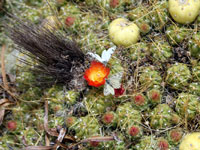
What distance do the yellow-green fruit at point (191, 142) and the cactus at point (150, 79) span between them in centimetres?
62

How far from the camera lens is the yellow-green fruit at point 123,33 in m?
3.15

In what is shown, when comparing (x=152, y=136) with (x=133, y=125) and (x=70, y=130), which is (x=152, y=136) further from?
(x=70, y=130)

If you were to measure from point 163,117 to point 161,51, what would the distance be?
0.75m

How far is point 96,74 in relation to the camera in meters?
3.02

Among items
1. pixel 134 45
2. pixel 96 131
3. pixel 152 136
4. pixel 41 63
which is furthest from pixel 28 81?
pixel 152 136

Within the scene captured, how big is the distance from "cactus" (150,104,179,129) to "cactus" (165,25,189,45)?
749 millimetres

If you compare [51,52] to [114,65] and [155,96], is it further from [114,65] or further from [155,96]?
[155,96]

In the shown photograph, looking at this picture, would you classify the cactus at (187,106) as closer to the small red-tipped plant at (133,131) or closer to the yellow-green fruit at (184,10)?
the small red-tipped plant at (133,131)

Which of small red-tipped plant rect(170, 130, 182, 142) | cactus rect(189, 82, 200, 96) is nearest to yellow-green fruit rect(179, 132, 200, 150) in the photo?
small red-tipped plant rect(170, 130, 182, 142)

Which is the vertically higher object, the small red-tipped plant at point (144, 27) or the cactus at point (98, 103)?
the small red-tipped plant at point (144, 27)

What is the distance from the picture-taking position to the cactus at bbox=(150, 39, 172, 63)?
10.2ft

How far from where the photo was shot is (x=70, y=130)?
308 cm

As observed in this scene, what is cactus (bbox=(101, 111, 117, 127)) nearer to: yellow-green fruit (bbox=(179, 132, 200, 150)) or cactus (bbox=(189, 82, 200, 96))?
yellow-green fruit (bbox=(179, 132, 200, 150))

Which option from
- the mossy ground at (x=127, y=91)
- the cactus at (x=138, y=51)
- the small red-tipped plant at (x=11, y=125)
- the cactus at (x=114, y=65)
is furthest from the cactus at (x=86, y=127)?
the cactus at (x=138, y=51)
